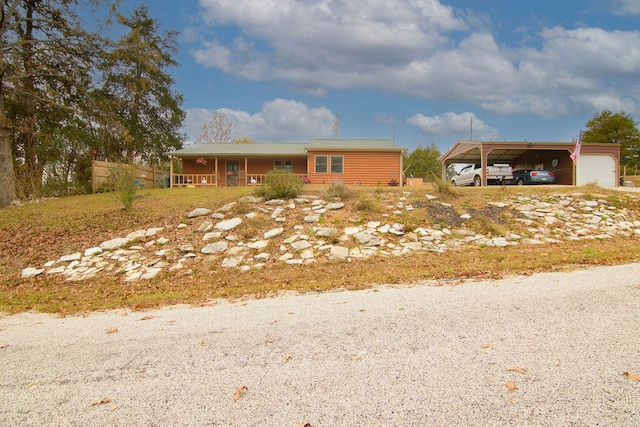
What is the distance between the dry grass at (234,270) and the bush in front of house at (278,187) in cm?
120

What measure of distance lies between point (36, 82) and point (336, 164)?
55.7 feet

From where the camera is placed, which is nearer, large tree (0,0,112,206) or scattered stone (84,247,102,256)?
scattered stone (84,247,102,256)

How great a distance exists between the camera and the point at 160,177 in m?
Answer: 23.3

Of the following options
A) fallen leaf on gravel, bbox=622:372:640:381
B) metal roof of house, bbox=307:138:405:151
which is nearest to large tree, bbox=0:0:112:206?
metal roof of house, bbox=307:138:405:151

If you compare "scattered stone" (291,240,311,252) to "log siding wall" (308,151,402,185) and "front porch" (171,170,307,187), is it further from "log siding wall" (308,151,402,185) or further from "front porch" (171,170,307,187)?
"front porch" (171,170,307,187)

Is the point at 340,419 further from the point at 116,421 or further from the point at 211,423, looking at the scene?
the point at 116,421

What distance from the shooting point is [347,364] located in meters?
3.35

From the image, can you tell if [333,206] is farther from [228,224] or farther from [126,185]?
[126,185]

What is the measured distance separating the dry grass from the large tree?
17.4 feet

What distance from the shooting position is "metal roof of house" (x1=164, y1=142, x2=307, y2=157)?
23.6 meters

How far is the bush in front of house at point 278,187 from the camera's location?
1293 cm

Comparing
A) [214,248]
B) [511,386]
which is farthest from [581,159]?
[511,386]

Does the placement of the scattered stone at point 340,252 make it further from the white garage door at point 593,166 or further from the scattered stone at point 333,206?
the white garage door at point 593,166

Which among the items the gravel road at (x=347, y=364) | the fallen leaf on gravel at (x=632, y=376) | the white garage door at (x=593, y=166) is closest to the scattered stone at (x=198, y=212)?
the gravel road at (x=347, y=364)
